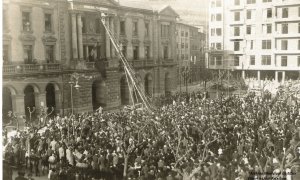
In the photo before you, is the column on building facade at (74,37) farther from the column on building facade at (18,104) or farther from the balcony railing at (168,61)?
the balcony railing at (168,61)

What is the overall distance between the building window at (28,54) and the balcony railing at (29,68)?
1.08 m

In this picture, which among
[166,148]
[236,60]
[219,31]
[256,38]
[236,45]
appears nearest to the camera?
[166,148]

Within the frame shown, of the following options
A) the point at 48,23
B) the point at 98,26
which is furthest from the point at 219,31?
the point at 48,23

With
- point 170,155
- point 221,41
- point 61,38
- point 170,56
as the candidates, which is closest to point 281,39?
point 221,41

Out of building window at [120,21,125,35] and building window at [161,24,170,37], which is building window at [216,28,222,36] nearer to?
building window at [161,24,170,37]

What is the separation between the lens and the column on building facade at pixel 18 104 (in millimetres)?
33344

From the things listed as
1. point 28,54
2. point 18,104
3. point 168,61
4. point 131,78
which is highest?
point 28,54

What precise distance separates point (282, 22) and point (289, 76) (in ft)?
26.4

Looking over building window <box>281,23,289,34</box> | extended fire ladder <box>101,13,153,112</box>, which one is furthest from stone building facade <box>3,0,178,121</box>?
building window <box>281,23,289,34</box>

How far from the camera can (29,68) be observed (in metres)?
34.6

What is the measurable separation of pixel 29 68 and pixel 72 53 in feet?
21.0

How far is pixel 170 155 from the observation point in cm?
1961

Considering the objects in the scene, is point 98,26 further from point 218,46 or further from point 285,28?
point 285,28

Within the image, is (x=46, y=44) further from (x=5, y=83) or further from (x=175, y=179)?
(x=175, y=179)
